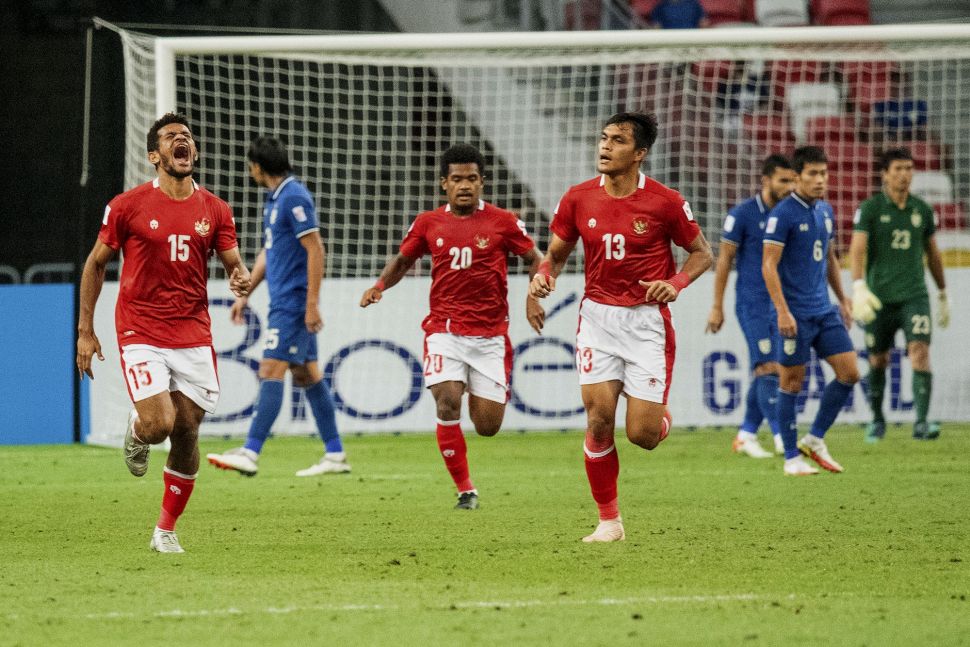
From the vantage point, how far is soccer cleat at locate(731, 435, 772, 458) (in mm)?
11977

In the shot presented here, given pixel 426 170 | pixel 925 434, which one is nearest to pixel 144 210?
pixel 925 434

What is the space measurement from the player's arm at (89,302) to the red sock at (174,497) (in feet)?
2.00

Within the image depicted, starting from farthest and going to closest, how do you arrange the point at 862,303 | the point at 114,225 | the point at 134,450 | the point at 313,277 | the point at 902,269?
the point at 902,269, the point at 862,303, the point at 313,277, the point at 134,450, the point at 114,225

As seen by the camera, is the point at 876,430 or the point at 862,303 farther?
the point at 876,430

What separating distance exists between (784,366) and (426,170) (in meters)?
7.56

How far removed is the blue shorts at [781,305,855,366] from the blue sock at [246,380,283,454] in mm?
3497

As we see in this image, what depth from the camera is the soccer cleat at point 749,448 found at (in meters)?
12.0

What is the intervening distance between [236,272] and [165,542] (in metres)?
1.31

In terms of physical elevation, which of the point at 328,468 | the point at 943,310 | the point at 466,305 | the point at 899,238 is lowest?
the point at 328,468

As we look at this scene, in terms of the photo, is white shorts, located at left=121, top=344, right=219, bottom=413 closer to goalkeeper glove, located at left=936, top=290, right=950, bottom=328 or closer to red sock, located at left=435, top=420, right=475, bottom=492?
red sock, located at left=435, top=420, right=475, bottom=492

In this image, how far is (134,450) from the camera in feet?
23.9

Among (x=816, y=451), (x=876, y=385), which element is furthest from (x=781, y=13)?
(x=816, y=451)

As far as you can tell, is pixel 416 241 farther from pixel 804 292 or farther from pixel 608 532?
pixel 804 292

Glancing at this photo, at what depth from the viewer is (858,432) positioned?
1430 centimetres
